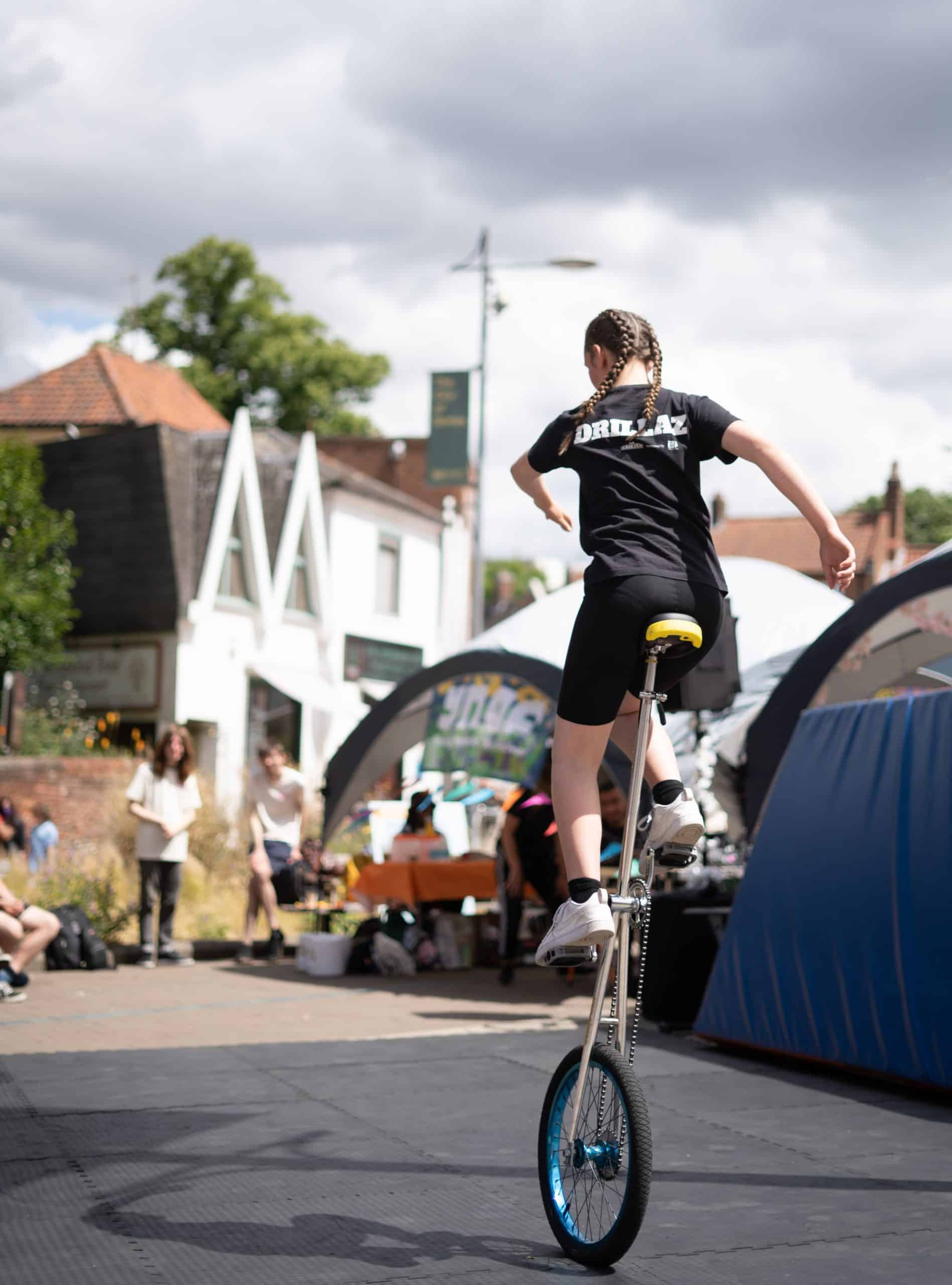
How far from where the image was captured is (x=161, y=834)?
1341 centimetres

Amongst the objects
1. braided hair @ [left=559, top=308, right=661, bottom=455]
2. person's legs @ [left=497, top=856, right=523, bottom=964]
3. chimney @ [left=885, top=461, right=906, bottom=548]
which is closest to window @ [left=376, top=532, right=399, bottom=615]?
person's legs @ [left=497, top=856, right=523, bottom=964]

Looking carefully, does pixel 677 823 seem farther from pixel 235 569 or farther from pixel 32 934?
pixel 235 569

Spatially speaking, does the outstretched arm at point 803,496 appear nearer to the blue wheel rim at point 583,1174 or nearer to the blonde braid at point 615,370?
the blonde braid at point 615,370

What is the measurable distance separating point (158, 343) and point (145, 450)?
2301 centimetres

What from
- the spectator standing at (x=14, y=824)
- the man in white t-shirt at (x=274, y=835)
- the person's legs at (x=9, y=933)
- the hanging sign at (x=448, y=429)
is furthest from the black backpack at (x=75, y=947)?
the hanging sign at (x=448, y=429)

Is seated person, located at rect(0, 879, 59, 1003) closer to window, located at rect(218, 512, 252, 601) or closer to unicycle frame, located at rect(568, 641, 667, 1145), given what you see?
unicycle frame, located at rect(568, 641, 667, 1145)

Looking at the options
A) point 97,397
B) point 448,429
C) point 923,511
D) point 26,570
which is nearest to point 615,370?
point 448,429

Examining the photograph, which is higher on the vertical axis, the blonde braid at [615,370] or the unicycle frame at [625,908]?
the blonde braid at [615,370]

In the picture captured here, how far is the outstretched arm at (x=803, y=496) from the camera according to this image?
12.9 ft

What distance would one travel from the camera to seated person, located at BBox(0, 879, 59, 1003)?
34.6 feet

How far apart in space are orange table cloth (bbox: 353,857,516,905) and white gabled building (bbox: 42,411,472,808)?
1320 centimetres

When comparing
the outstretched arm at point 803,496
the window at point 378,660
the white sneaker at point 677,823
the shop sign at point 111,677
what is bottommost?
the white sneaker at point 677,823

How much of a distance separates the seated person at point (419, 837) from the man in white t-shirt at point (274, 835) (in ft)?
3.17

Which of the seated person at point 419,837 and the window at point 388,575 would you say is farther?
the window at point 388,575
